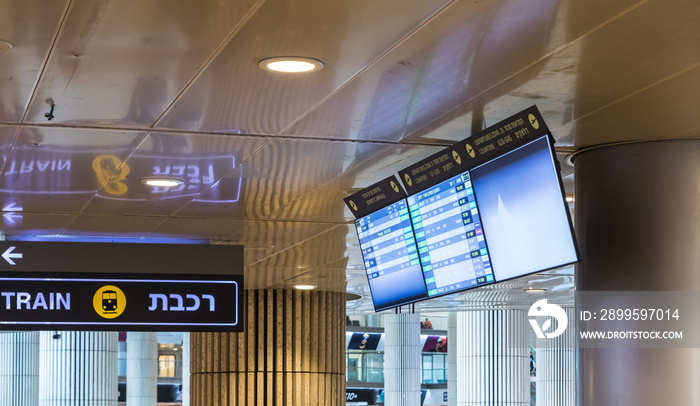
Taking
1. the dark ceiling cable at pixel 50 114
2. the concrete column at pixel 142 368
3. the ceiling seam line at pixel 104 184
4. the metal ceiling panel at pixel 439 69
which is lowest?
the concrete column at pixel 142 368

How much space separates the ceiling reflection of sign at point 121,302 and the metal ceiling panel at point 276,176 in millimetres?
596

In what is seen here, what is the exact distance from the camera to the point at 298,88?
511cm

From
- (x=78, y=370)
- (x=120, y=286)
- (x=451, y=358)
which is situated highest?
(x=120, y=286)

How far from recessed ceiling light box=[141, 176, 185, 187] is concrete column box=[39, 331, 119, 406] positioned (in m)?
9.15

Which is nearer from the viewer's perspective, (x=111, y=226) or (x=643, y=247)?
(x=643, y=247)

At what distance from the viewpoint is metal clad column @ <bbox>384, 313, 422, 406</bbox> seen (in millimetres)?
29984

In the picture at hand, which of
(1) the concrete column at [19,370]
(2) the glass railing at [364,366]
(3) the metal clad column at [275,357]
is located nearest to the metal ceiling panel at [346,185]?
(3) the metal clad column at [275,357]

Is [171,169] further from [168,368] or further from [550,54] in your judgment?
[168,368]

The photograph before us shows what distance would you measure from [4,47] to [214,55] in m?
0.86

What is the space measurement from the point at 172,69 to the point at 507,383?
13.2m

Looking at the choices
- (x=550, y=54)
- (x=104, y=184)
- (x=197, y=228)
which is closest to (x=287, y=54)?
(x=550, y=54)

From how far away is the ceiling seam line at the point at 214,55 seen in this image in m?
3.99

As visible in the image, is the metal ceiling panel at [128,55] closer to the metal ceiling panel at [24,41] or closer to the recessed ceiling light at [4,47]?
the metal ceiling panel at [24,41]

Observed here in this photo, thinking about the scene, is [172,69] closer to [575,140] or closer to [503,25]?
[503,25]
